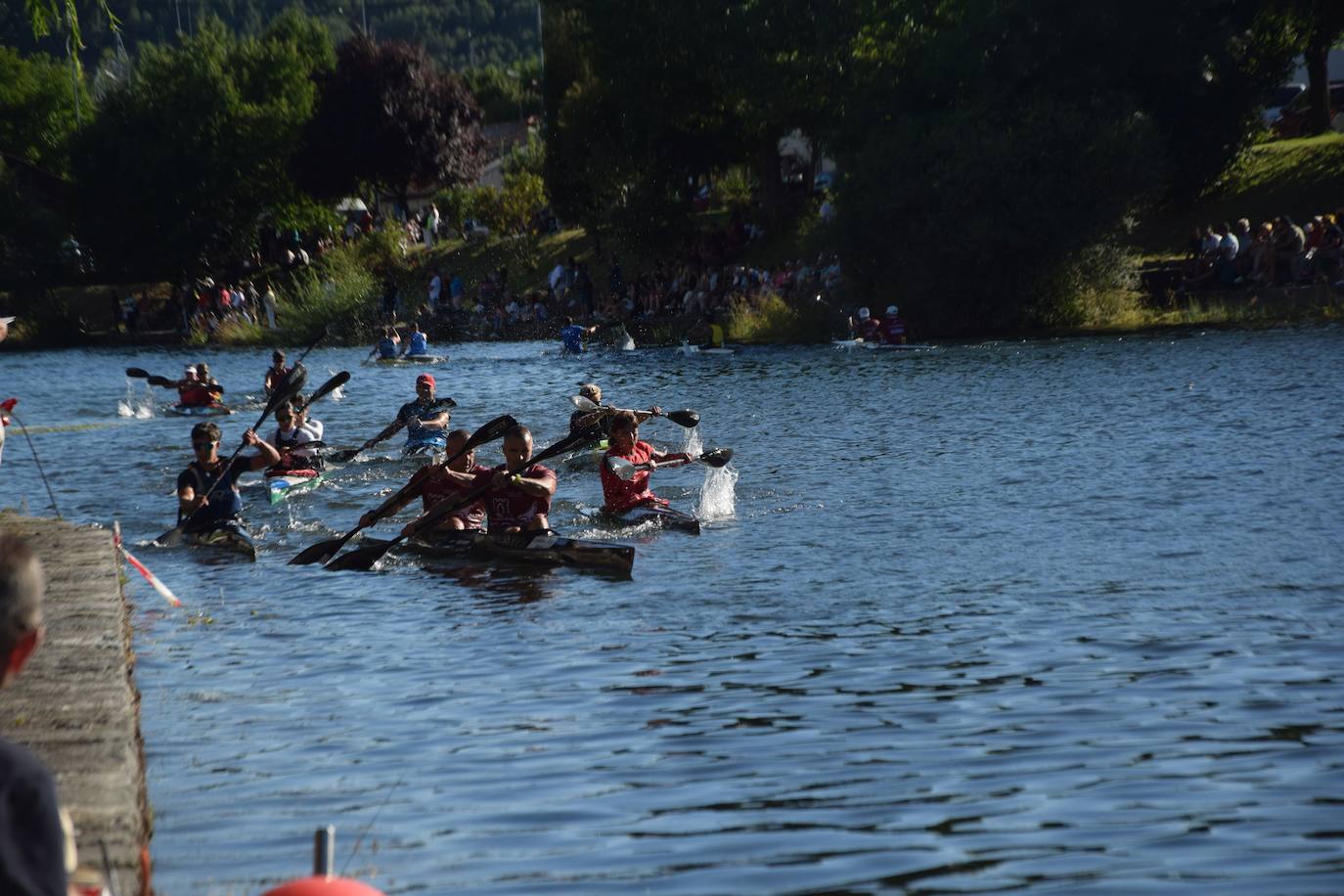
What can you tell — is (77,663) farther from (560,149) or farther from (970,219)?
(560,149)

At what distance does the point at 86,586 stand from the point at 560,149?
51300mm

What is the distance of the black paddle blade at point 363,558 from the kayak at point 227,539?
1.33 m

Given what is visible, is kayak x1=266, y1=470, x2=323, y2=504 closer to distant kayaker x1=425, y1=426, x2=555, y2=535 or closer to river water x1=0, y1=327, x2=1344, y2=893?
river water x1=0, y1=327, x2=1344, y2=893

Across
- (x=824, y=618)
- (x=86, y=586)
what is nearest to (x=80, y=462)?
(x=86, y=586)

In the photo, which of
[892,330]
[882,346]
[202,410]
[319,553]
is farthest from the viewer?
[882,346]

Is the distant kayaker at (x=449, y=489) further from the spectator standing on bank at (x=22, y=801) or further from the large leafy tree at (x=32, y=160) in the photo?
the large leafy tree at (x=32, y=160)

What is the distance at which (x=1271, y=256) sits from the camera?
39188 millimetres

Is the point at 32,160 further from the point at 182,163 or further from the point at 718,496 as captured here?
the point at 718,496

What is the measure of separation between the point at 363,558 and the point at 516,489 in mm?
1662

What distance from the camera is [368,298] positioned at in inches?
2452

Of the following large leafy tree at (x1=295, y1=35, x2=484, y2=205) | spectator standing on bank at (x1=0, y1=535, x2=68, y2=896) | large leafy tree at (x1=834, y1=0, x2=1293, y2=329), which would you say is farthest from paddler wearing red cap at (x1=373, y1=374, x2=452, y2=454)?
large leafy tree at (x1=295, y1=35, x2=484, y2=205)

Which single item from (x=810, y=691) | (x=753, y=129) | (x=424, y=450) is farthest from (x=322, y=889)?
(x=753, y=129)

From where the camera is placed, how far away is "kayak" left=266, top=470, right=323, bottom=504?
2109 centimetres

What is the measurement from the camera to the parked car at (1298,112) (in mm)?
53984
